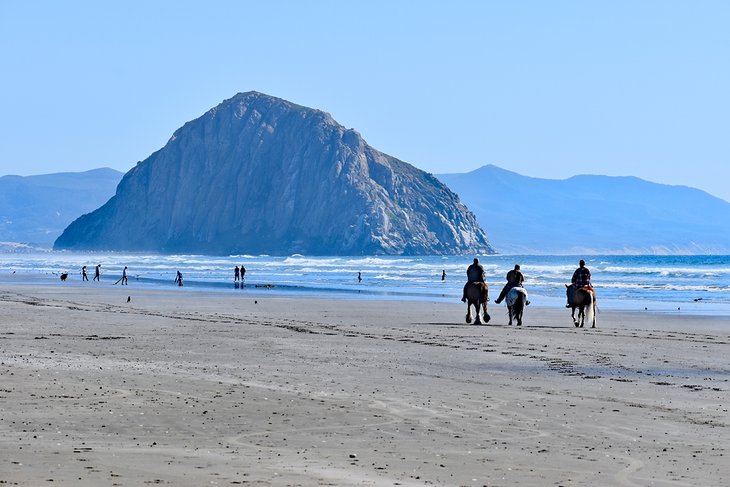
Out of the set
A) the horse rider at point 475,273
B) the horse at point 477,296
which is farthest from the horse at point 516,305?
the horse rider at point 475,273

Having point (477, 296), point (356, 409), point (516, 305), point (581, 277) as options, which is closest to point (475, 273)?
point (477, 296)

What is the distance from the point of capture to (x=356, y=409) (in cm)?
1227

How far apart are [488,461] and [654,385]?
679 centimetres

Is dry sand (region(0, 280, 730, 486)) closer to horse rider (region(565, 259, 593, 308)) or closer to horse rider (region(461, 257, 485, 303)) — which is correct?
horse rider (region(461, 257, 485, 303))

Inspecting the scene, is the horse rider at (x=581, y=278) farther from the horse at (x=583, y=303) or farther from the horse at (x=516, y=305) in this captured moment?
the horse at (x=516, y=305)

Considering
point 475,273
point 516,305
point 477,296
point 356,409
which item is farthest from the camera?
point 477,296

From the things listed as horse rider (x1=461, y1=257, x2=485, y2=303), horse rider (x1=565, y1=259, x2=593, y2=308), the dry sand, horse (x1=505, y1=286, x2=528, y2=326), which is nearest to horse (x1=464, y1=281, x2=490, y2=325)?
horse rider (x1=461, y1=257, x2=485, y2=303)

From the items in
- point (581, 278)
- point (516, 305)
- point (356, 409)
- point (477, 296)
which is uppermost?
point (581, 278)

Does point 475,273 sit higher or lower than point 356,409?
higher

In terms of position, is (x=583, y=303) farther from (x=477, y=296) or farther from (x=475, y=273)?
(x=475, y=273)

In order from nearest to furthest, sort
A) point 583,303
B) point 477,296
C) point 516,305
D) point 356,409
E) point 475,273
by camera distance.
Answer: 1. point 356,409
2. point 583,303
3. point 475,273
4. point 516,305
5. point 477,296

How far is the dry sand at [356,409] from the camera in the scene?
29.0 feet

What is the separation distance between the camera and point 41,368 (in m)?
15.8

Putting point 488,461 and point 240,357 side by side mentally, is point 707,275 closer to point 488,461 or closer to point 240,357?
point 240,357
